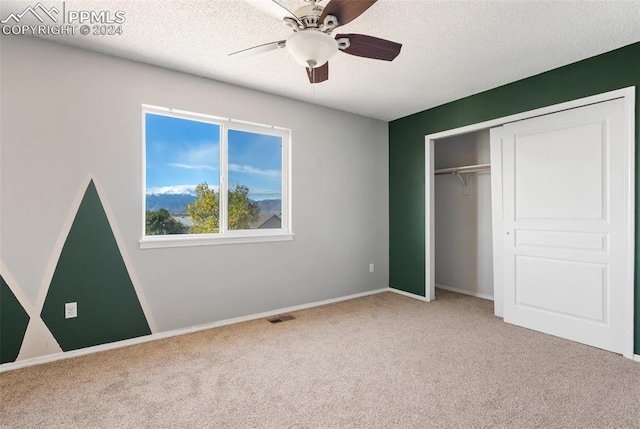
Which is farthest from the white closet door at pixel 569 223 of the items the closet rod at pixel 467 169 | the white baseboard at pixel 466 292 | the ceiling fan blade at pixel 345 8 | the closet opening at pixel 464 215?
the ceiling fan blade at pixel 345 8

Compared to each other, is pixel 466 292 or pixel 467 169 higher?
pixel 467 169

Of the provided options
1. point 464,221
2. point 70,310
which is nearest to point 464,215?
point 464,221

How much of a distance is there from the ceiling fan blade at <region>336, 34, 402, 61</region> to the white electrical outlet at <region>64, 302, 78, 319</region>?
2778 mm

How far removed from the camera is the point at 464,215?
4785 millimetres

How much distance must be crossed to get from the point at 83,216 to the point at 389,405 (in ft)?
8.77

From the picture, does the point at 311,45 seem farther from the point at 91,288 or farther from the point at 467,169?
the point at 467,169

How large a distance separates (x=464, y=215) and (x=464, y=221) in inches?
3.4

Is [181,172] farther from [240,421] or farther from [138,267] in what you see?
[240,421]

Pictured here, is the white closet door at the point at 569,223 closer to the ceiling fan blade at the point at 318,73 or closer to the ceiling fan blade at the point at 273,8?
the ceiling fan blade at the point at 318,73

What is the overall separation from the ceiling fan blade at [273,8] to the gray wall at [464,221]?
3643 mm

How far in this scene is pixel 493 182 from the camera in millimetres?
3643

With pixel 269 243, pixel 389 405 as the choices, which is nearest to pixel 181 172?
pixel 269 243

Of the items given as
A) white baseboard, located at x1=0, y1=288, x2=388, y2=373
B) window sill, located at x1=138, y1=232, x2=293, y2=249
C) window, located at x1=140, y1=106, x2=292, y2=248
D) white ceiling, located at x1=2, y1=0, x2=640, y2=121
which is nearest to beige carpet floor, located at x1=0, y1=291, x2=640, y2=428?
white baseboard, located at x1=0, y1=288, x2=388, y2=373

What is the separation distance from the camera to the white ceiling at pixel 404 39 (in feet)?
7.14
